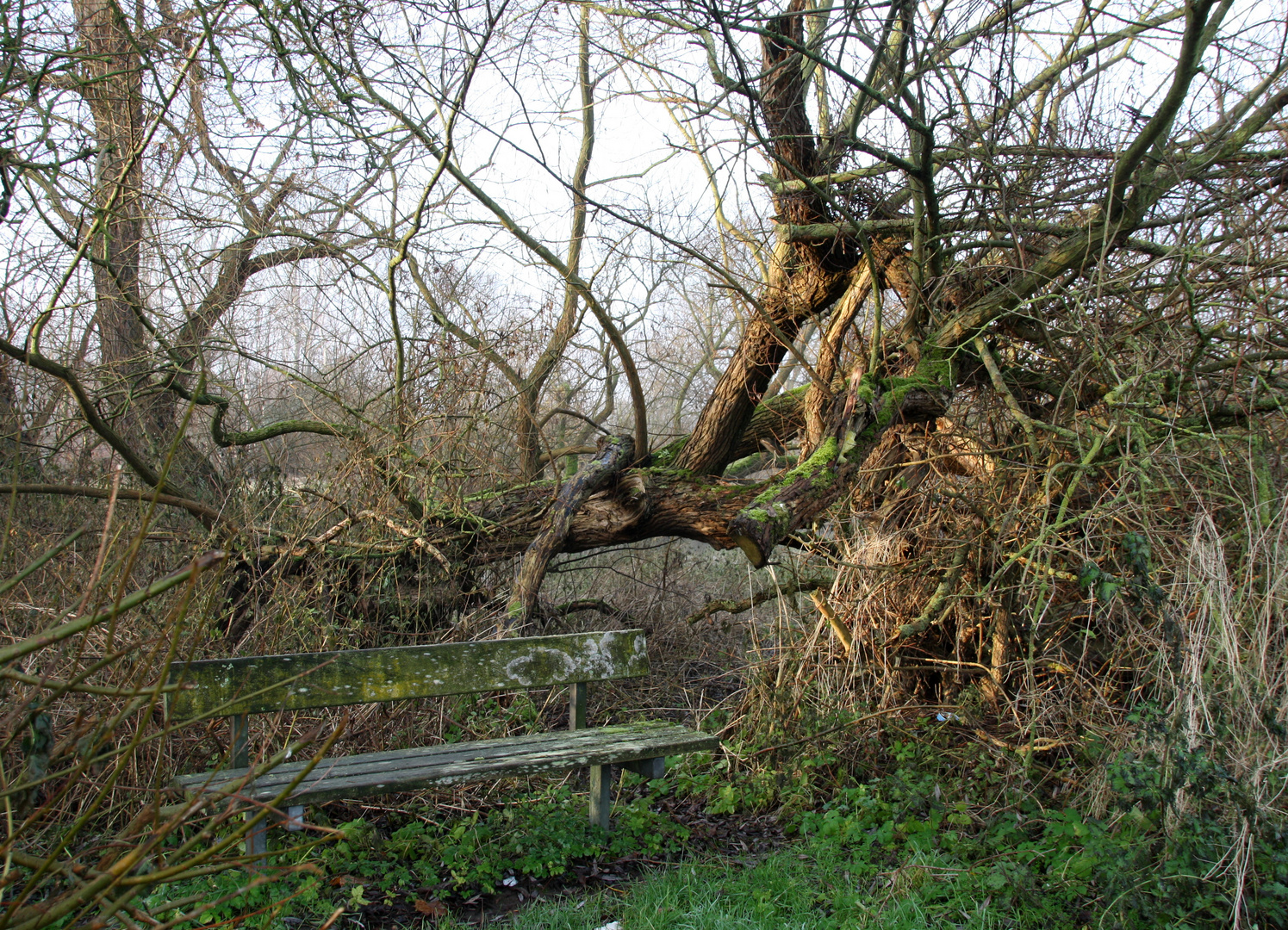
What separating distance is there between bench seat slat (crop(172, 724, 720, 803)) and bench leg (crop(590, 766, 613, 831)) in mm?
111

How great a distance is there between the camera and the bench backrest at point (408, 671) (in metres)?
3.83

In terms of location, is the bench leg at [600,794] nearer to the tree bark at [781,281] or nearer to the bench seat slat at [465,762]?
the bench seat slat at [465,762]

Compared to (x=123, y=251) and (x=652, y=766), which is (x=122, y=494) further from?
(x=652, y=766)

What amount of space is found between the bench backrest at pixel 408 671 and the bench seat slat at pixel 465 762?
26 centimetres

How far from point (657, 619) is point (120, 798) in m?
4.43

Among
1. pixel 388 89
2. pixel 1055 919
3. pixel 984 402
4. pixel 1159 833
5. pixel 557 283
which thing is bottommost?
pixel 1055 919

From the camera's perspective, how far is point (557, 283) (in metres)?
8.66

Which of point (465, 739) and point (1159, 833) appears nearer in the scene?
point (1159, 833)

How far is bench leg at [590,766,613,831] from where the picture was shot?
169 inches

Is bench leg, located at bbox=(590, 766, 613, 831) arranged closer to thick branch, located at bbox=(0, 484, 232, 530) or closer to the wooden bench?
the wooden bench

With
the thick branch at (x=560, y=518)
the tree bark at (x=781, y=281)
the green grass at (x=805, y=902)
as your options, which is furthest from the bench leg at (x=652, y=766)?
the tree bark at (x=781, y=281)

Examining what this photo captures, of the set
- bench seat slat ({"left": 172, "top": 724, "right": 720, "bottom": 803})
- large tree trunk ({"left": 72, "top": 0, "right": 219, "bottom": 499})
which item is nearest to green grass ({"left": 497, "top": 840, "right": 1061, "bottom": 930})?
bench seat slat ({"left": 172, "top": 724, "right": 720, "bottom": 803})

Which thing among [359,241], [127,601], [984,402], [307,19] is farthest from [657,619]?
[127,601]

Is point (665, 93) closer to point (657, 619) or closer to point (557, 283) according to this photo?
point (557, 283)
